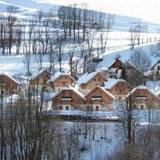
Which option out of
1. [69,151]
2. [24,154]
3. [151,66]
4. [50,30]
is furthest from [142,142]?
[50,30]

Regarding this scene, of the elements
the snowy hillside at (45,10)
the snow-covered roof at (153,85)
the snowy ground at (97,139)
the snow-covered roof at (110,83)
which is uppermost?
the snowy hillside at (45,10)

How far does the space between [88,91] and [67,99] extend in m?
3.73

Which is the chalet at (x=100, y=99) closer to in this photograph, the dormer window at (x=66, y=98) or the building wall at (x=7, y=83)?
the dormer window at (x=66, y=98)

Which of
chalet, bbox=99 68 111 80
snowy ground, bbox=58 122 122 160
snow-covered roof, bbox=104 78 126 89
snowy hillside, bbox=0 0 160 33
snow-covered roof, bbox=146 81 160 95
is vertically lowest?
snowy ground, bbox=58 122 122 160

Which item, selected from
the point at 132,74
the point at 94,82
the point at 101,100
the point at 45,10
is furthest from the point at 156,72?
the point at 45,10

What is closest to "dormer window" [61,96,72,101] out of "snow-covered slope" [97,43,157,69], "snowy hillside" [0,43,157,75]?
"snowy hillside" [0,43,157,75]

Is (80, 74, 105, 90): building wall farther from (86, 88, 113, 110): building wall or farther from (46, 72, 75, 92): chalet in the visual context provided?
(86, 88, 113, 110): building wall

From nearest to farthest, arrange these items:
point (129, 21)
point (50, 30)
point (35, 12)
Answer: point (50, 30) → point (129, 21) → point (35, 12)

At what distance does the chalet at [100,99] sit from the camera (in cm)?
3281

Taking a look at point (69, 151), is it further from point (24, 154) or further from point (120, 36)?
point (120, 36)

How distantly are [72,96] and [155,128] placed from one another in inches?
260

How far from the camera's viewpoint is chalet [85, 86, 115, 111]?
Answer: 32.8 m

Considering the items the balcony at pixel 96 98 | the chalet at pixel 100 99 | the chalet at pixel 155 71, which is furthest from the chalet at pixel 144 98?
the chalet at pixel 155 71

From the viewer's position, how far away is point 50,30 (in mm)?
56344
